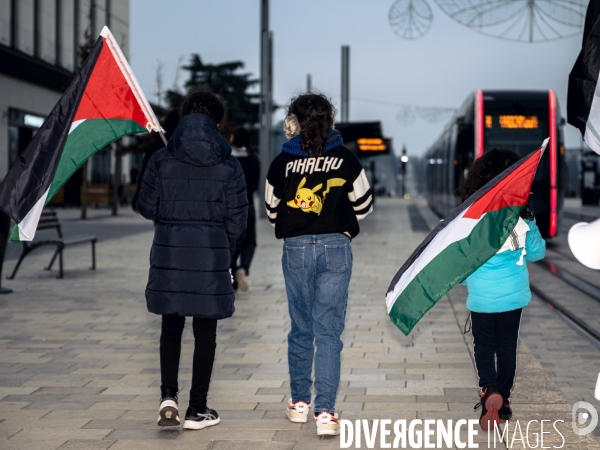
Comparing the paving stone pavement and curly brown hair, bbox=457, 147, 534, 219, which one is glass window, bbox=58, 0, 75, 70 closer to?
the paving stone pavement

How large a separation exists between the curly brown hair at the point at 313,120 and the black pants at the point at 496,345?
121 centimetres

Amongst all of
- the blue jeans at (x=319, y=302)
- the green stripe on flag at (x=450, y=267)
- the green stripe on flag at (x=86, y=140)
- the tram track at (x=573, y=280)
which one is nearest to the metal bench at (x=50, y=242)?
the tram track at (x=573, y=280)

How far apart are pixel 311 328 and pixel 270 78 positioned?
1028 inches

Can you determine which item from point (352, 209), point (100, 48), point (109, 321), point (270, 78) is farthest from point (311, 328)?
point (270, 78)

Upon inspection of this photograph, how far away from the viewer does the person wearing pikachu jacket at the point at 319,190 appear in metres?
5.21

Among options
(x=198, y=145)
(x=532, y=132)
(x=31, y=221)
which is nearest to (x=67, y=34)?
(x=532, y=132)

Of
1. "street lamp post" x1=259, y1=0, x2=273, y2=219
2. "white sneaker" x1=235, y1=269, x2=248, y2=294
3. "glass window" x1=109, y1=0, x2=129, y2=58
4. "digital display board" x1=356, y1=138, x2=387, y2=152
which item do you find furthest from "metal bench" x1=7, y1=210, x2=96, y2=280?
Result: "glass window" x1=109, y1=0, x2=129, y2=58

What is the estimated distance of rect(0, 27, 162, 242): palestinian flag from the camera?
5.44 meters

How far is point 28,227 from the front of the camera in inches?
214

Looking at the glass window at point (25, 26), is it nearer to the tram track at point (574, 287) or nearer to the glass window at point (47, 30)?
the glass window at point (47, 30)

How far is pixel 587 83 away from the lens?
14.1 ft

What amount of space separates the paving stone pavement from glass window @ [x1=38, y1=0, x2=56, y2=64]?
2859 centimetres

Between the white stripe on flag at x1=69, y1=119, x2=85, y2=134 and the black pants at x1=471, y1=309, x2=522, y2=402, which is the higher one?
the white stripe on flag at x1=69, y1=119, x2=85, y2=134

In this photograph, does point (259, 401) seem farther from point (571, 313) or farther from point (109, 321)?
point (571, 313)
